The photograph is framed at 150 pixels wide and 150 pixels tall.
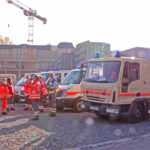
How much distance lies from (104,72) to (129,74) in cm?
90

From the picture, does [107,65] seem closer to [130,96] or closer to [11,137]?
[130,96]

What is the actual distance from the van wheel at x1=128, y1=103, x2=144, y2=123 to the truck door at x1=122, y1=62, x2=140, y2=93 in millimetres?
826

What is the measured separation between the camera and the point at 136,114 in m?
8.45

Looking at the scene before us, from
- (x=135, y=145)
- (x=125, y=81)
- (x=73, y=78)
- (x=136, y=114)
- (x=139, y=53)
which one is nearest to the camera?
(x=135, y=145)

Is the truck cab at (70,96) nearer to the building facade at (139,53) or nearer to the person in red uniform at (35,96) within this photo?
the person in red uniform at (35,96)

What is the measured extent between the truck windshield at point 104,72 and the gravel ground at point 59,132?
1.66 metres

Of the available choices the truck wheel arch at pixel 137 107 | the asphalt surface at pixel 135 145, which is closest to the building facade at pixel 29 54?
the truck wheel arch at pixel 137 107

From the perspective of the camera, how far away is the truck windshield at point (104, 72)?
26.6 ft

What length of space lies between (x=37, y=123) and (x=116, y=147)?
349 centimetres

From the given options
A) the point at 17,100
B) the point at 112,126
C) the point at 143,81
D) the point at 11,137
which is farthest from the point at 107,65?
the point at 17,100

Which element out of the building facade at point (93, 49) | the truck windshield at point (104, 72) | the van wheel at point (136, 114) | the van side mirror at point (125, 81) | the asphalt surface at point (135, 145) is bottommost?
the asphalt surface at point (135, 145)

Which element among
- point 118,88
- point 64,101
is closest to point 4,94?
point 64,101

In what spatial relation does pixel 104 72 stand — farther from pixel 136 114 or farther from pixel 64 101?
pixel 64 101

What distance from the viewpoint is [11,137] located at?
637 cm
